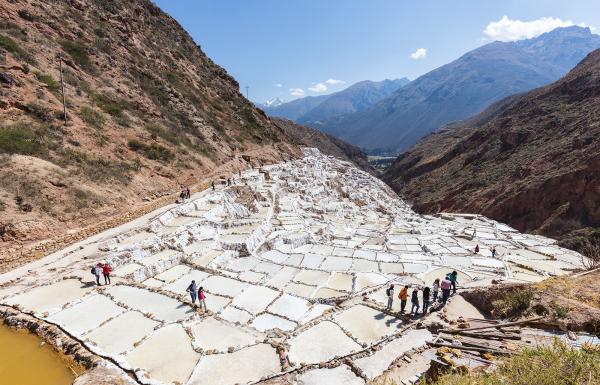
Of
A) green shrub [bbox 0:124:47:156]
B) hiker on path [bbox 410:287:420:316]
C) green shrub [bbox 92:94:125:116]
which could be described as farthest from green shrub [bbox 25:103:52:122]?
hiker on path [bbox 410:287:420:316]

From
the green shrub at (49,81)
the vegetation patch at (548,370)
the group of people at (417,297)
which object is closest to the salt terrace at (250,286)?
the group of people at (417,297)

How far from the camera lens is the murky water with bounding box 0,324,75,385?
8383 mm

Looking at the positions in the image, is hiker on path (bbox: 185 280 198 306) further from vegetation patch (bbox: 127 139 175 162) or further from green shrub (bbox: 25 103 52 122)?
→ vegetation patch (bbox: 127 139 175 162)

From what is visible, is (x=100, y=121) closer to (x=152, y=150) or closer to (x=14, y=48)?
(x=152, y=150)

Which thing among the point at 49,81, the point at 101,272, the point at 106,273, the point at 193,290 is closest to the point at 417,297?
the point at 193,290

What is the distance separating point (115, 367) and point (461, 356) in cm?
819

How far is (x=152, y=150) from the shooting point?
30.5 meters

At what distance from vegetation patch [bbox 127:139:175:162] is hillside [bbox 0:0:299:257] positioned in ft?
0.38

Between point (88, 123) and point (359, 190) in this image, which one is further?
point (359, 190)

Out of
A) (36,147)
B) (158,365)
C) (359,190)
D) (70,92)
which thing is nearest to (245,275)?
(158,365)

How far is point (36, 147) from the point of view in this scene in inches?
832

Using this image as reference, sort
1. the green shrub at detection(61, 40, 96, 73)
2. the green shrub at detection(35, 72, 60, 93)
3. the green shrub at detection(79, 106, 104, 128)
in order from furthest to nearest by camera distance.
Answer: the green shrub at detection(61, 40, 96, 73), the green shrub at detection(79, 106, 104, 128), the green shrub at detection(35, 72, 60, 93)

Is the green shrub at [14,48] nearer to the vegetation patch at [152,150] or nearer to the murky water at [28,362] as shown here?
the vegetation patch at [152,150]

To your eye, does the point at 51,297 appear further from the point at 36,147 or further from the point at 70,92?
the point at 70,92
